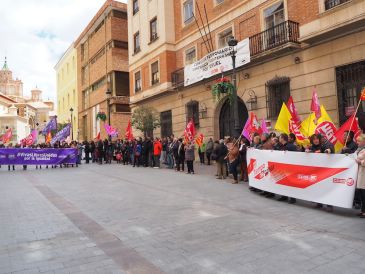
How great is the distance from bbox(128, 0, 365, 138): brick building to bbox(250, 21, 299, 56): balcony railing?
0.14 feet

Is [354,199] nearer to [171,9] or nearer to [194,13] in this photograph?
[194,13]

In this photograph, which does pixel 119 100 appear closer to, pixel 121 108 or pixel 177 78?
pixel 121 108

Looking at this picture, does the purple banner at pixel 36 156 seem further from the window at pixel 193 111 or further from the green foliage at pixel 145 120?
the window at pixel 193 111

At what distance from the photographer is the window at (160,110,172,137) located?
23888 mm

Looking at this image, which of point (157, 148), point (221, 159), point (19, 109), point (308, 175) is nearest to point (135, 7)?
point (157, 148)

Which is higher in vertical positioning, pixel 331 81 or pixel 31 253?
pixel 331 81

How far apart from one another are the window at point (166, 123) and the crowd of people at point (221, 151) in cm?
356

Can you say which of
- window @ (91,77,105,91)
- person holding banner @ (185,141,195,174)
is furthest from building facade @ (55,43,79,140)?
person holding banner @ (185,141,195,174)

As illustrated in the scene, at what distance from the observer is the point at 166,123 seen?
2433cm

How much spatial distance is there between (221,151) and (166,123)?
1209 centimetres

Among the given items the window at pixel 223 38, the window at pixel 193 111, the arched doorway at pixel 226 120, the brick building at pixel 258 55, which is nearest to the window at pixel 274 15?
the brick building at pixel 258 55

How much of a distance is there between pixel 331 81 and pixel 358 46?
5.14ft

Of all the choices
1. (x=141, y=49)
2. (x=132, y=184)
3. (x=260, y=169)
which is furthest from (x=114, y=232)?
(x=141, y=49)

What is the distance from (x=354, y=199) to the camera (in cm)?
710
